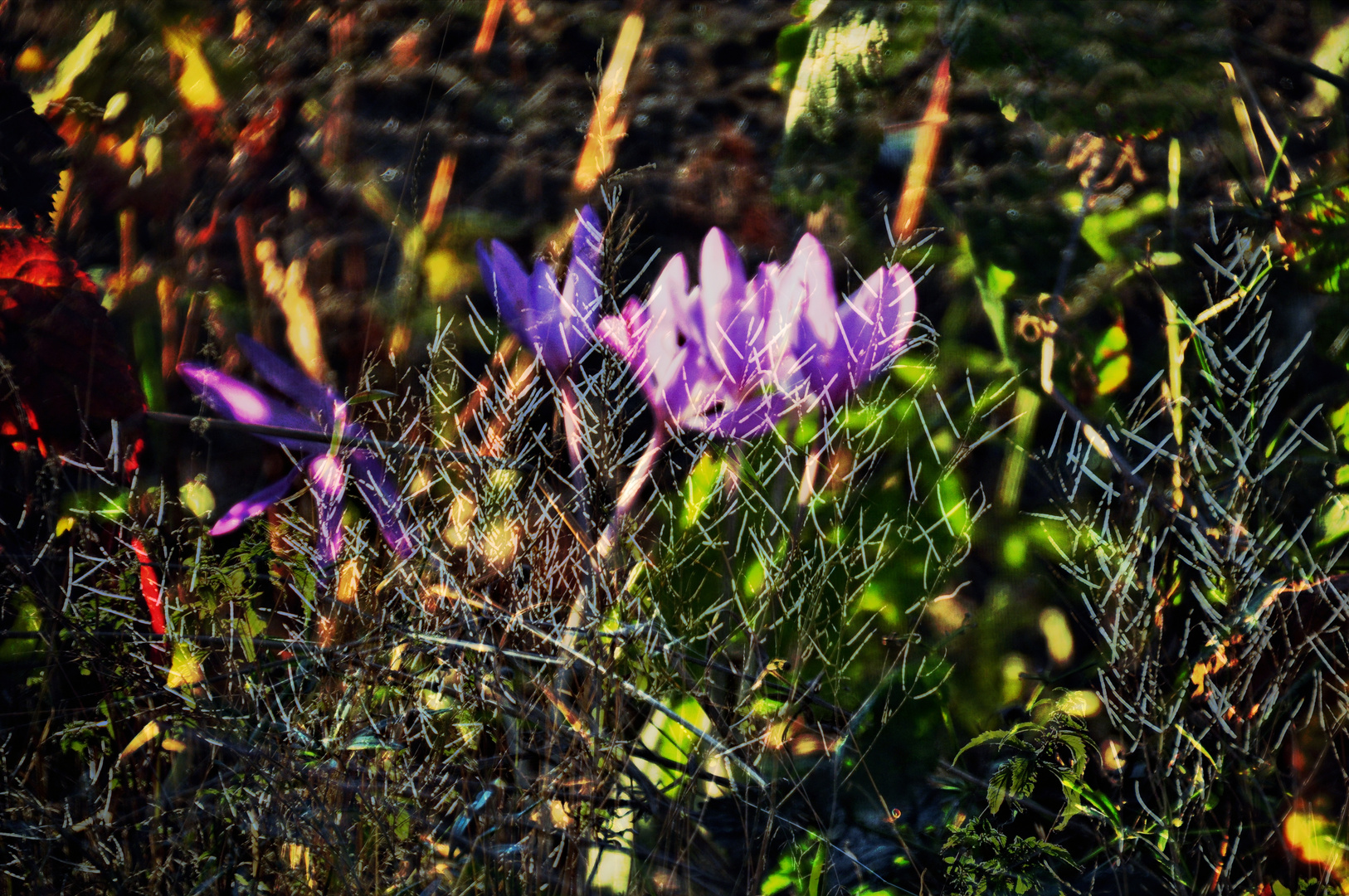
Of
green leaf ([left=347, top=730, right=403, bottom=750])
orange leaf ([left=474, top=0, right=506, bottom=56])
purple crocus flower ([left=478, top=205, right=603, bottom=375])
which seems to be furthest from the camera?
orange leaf ([left=474, top=0, right=506, bottom=56])

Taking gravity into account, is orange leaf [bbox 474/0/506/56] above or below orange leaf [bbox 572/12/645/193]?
above

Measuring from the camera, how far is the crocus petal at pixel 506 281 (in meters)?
0.56

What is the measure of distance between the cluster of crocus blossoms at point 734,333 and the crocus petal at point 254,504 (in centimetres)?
17

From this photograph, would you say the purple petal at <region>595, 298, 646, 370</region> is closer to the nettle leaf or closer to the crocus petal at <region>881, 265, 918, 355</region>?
the crocus petal at <region>881, 265, 918, 355</region>

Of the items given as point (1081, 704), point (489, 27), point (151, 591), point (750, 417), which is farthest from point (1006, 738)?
point (489, 27)

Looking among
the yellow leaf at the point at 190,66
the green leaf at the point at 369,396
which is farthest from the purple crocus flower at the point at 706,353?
the yellow leaf at the point at 190,66

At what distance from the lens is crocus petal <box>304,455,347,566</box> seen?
47 centimetres

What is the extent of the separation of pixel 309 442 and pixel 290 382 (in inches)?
1.9

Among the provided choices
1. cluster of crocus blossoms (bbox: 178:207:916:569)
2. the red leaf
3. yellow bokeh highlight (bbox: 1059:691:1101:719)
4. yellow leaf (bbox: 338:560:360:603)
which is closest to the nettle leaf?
yellow bokeh highlight (bbox: 1059:691:1101:719)

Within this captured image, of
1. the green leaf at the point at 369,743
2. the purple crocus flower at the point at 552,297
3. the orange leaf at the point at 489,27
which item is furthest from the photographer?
the orange leaf at the point at 489,27

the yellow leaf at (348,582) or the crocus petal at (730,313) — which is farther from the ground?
the crocus petal at (730,313)

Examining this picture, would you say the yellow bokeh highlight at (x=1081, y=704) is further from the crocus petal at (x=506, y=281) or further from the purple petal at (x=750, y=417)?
the crocus petal at (x=506, y=281)

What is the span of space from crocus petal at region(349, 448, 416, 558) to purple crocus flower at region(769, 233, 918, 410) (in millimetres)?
193

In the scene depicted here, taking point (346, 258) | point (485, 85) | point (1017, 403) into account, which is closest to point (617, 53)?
point (485, 85)
